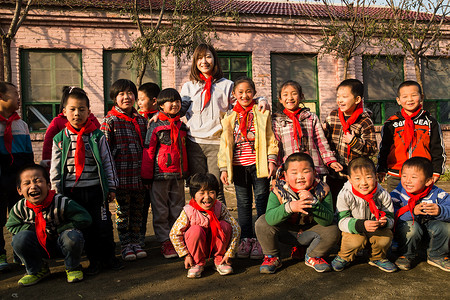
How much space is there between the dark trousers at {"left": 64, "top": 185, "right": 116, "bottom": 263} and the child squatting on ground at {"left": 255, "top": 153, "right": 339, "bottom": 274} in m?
1.34

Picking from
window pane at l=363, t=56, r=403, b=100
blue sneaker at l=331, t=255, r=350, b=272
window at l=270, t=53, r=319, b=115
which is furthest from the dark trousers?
window pane at l=363, t=56, r=403, b=100

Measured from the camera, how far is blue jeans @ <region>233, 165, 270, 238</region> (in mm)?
3717

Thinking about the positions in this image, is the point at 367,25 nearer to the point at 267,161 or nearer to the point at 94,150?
the point at 267,161

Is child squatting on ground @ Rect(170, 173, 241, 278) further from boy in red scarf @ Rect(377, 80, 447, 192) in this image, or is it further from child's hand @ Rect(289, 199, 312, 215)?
boy in red scarf @ Rect(377, 80, 447, 192)

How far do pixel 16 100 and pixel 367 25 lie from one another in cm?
783

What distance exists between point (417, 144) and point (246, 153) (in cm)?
166

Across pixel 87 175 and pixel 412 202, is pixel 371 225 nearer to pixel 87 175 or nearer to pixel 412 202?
pixel 412 202

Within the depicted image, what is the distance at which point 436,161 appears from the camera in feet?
12.1

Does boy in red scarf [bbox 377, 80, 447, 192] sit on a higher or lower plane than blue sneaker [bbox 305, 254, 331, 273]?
higher

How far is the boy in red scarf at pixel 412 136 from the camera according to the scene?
147 inches

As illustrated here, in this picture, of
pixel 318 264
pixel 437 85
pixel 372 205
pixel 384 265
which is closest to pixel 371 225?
pixel 372 205

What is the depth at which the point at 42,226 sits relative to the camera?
315cm

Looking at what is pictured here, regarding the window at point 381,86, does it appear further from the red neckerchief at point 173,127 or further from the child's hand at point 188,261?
the child's hand at point 188,261

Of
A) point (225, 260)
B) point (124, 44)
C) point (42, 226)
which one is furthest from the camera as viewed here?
point (124, 44)
